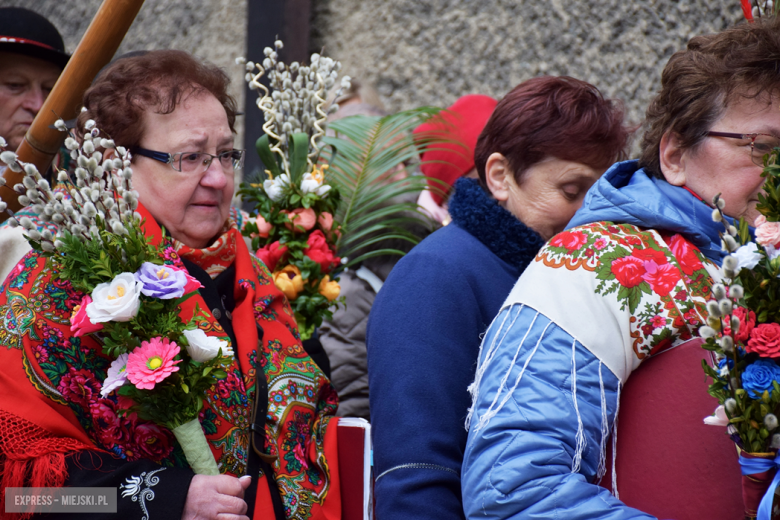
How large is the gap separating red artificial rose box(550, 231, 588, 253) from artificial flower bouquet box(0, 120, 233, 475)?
2.68 feet

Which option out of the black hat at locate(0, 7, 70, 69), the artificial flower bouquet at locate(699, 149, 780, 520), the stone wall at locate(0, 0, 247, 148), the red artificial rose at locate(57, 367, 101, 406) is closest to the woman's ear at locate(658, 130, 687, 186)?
the artificial flower bouquet at locate(699, 149, 780, 520)

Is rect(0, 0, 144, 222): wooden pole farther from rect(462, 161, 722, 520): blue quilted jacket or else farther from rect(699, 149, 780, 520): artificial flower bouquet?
rect(699, 149, 780, 520): artificial flower bouquet

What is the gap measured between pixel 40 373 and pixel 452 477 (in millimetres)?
1019

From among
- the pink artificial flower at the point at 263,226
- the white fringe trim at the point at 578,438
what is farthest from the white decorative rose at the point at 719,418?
the pink artificial flower at the point at 263,226

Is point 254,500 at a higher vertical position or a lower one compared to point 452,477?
lower

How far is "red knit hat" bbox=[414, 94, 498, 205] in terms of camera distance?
317 centimetres

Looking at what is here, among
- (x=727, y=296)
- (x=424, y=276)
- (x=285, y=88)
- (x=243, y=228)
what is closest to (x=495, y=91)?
(x=285, y=88)

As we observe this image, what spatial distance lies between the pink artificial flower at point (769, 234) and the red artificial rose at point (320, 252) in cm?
156

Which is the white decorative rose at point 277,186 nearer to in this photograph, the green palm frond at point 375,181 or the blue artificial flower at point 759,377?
the green palm frond at point 375,181

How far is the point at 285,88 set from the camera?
9.19 ft

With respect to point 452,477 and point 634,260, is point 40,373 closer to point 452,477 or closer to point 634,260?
point 452,477

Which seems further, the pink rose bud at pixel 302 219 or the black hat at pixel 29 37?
the black hat at pixel 29 37

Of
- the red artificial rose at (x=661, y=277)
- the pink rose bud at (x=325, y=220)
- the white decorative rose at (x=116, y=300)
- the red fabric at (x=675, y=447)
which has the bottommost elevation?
the pink rose bud at (x=325, y=220)

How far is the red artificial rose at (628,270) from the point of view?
60.5 inches
